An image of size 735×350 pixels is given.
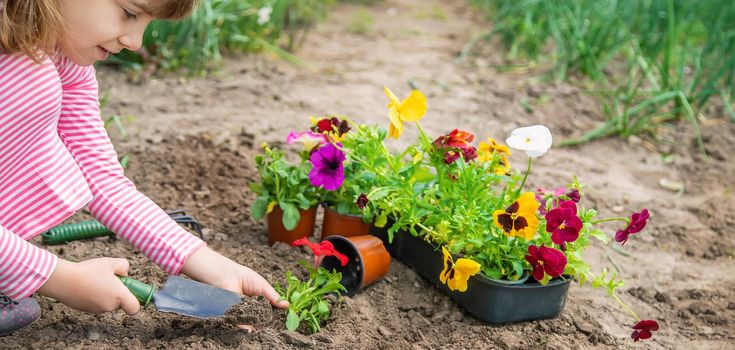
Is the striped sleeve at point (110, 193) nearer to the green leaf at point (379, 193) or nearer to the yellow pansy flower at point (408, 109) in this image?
the green leaf at point (379, 193)

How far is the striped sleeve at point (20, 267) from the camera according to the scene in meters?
1.54

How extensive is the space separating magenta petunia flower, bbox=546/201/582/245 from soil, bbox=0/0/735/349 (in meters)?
0.26

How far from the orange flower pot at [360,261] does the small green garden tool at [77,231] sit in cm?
38

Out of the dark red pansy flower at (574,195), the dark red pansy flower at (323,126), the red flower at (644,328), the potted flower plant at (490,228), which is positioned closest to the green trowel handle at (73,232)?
the dark red pansy flower at (323,126)

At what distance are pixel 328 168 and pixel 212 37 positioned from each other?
1.83 m

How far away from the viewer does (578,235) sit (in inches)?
72.4

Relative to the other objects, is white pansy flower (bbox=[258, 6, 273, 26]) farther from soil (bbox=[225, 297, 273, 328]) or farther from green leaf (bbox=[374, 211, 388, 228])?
soil (bbox=[225, 297, 273, 328])

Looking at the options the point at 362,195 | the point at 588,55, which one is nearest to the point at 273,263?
the point at 362,195

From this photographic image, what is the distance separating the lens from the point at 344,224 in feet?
7.17

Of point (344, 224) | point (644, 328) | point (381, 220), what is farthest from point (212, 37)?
point (644, 328)

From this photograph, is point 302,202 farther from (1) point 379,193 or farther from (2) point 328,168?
(1) point 379,193

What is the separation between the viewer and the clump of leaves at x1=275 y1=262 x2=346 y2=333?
1828mm

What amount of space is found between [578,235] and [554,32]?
2392mm

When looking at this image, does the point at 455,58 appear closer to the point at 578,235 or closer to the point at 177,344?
the point at 578,235
